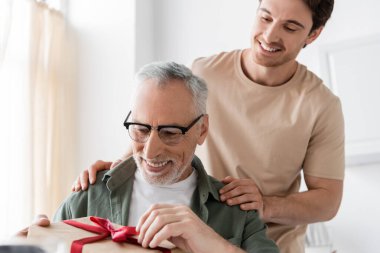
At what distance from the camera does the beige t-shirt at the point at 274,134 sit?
5.69ft

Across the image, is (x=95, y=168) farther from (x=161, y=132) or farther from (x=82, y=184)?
(x=161, y=132)

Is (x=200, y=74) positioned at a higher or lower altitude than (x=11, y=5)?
lower

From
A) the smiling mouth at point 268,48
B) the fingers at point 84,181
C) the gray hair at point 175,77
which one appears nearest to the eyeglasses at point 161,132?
the gray hair at point 175,77

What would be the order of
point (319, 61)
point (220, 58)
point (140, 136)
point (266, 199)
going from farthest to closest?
1. point (319, 61)
2. point (220, 58)
3. point (266, 199)
4. point (140, 136)

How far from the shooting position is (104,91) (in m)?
3.44

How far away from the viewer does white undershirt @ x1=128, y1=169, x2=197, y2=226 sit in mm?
1504

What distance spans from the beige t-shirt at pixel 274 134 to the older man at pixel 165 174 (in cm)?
20

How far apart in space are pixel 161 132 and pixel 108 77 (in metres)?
2.11

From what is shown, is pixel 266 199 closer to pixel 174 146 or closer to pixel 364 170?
pixel 174 146

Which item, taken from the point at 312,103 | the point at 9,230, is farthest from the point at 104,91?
the point at 312,103

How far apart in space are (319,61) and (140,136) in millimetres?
1904

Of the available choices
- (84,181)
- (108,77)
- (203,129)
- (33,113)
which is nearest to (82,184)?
(84,181)

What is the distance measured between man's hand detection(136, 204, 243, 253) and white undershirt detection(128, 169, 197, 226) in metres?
0.32

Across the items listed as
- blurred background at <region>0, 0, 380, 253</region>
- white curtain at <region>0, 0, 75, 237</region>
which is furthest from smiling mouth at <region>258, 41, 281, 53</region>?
white curtain at <region>0, 0, 75, 237</region>
